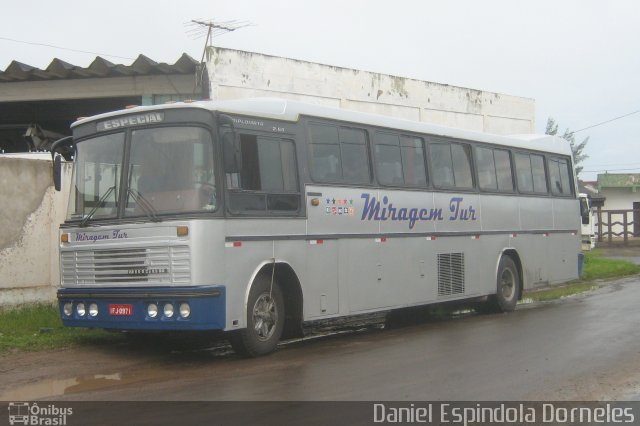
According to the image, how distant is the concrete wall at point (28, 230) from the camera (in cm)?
1273

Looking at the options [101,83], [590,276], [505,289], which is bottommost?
[590,276]

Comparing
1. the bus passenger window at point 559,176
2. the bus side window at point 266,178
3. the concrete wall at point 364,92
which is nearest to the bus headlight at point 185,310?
the bus side window at point 266,178

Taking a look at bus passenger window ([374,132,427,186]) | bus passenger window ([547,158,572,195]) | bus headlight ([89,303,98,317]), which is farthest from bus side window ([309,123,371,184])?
bus passenger window ([547,158,572,195])

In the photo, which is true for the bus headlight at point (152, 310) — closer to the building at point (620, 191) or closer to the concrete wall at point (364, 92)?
the concrete wall at point (364, 92)

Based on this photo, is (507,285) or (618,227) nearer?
(507,285)

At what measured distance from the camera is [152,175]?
927cm

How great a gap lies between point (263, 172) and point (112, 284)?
7.64 feet

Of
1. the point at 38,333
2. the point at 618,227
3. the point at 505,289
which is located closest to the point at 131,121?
the point at 38,333

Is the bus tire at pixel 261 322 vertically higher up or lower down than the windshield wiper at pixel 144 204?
lower down

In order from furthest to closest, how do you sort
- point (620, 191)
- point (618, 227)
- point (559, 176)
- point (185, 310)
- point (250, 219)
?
point (620, 191) → point (618, 227) → point (559, 176) → point (250, 219) → point (185, 310)

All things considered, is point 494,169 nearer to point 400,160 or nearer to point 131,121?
point 400,160

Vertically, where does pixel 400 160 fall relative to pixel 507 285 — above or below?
above

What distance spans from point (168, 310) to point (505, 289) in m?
8.17

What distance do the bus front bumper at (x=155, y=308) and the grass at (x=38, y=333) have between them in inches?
51.8
